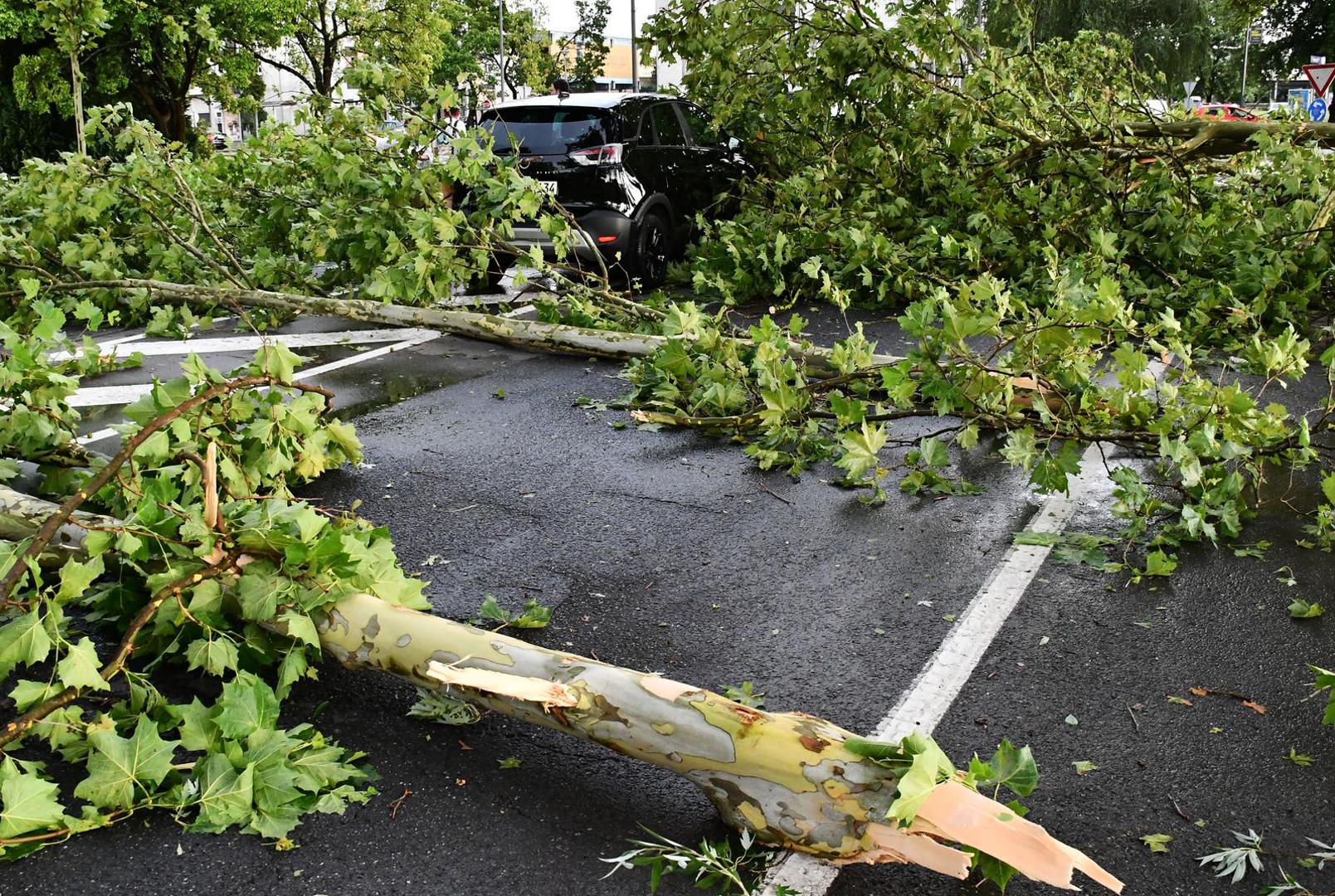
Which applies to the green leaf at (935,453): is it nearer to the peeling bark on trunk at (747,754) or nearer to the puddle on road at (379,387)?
the peeling bark on trunk at (747,754)

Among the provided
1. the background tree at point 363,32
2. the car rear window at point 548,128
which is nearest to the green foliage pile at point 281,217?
the car rear window at point 548,128

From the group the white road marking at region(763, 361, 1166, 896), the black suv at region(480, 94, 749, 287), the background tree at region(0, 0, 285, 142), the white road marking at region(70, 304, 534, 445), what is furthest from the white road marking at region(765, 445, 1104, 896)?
the background tree at region(0, 0, 285, 142)

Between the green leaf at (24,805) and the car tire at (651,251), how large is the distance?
853 centimetres

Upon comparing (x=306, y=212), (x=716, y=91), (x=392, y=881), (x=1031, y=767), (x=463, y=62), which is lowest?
(x=392, y=881)

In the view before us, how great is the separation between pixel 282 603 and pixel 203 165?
9.42m

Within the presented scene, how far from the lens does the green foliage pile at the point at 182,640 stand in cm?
295

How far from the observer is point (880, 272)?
33.4ft

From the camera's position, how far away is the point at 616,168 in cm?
1066

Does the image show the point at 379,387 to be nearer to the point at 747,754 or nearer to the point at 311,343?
the point at 311,343

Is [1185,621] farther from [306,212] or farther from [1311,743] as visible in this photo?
[306,212]

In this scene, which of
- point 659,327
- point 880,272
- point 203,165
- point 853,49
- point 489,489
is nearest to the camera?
point 489,489

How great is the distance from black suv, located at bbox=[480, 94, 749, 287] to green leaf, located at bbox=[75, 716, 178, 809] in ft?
24.2

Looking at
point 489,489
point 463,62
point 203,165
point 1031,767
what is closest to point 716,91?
point 203,165

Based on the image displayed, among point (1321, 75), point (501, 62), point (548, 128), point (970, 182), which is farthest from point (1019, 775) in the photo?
point (501, 62)
